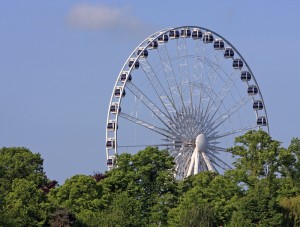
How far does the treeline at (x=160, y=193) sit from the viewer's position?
4156 inches

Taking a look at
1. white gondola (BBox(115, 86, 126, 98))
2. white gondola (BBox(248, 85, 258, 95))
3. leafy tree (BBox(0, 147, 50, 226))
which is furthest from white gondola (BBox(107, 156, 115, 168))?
white gondola (BBox(248, 85, 258, 95))

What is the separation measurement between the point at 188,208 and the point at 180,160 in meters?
14.3

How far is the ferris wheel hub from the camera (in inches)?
4823

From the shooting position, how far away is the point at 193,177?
388 ft

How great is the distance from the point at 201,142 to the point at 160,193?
8.03 meters

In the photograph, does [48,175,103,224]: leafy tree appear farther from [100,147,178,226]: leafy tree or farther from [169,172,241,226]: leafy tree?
[169,172,241,226]: leafy tree

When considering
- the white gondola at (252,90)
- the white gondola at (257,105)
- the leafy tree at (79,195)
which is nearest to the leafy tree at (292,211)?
the leafy tree at (79,195)

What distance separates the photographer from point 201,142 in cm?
12269

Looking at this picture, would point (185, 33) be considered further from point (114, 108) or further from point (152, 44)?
point (114, 108)

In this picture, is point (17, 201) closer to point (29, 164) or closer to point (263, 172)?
point (29, 164)

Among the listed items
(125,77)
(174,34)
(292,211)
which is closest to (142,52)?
(125,77)

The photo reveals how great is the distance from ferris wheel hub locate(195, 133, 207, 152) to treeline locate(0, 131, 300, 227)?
3.17 meters

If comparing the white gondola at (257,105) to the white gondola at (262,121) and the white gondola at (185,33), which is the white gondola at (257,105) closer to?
the white gondola at (262,121)

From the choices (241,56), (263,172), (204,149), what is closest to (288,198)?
(263,172)
